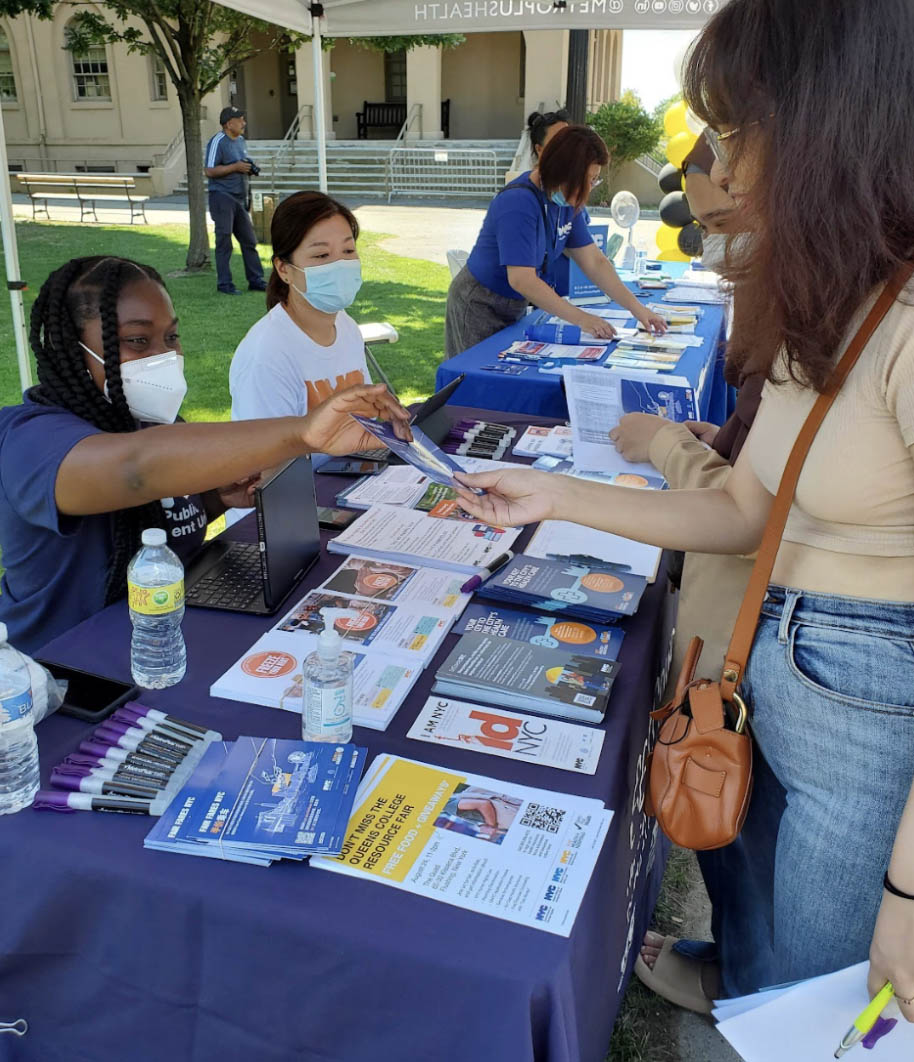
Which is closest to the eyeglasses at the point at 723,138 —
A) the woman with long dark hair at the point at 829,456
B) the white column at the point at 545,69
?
the woman with long dark hair at the point at 829,456

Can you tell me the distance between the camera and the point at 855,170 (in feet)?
3.38

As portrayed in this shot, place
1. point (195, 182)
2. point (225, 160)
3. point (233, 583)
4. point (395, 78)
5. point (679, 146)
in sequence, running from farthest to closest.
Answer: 1. point (395, 78)
2. point (195, 182)
3. point (225, 160)
4. point (679, 146)
5. point (233, 583)

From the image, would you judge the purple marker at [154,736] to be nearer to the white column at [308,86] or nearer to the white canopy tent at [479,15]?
the white canopy tent at [479,15]

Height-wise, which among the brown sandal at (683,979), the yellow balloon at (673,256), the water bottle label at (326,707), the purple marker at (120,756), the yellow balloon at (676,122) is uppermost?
the yellow balloon at (676,122)

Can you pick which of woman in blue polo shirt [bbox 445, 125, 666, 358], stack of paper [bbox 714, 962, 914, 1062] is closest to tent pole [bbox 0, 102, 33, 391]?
woman in blue polo shirt [bbox 445, 125, 666, 358]

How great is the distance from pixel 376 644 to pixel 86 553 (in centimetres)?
62

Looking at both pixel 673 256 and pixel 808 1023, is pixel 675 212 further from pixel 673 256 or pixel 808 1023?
pixel 808 1023

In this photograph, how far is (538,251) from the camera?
3.88 metres

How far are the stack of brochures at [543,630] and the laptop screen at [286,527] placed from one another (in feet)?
1.13

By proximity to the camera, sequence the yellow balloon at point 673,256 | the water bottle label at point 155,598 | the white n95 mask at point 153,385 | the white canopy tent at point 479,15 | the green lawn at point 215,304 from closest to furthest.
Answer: the water bottle label at point 155,598, the white n95 mask at point 153,385, the white canopy tent at point 479,15, the green lawn at point 215,304, the yellow balloon at point 673,256

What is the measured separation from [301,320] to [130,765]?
1.90 m

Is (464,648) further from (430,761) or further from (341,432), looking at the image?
(341,432)

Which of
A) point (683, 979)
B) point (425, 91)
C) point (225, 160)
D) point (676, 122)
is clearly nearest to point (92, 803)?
point (683, 979)

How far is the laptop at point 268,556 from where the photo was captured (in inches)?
62.9
